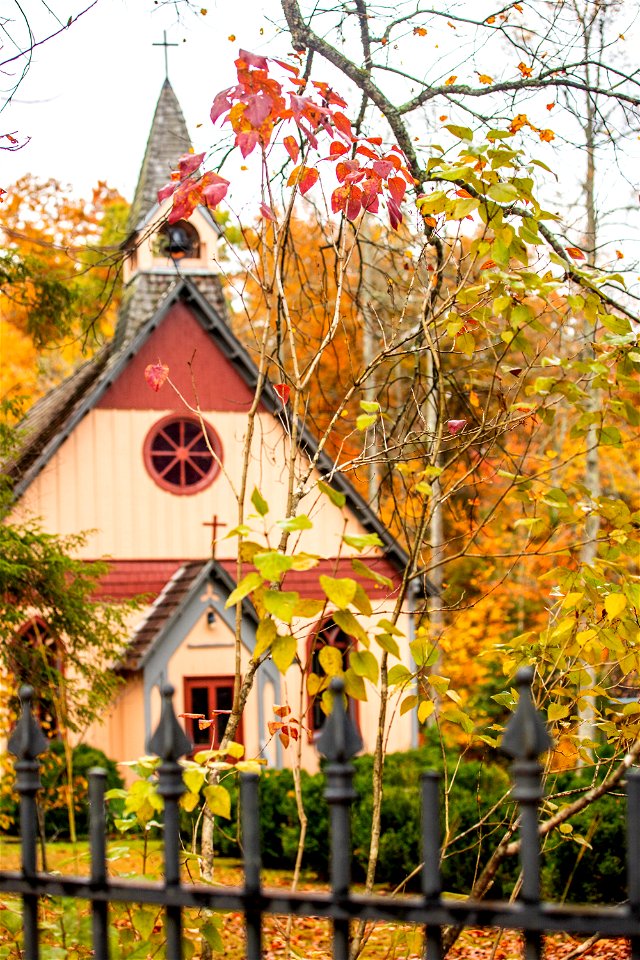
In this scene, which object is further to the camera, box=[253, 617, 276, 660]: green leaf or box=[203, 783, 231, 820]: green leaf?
box=[253, 617, 276, 660]: green leaf

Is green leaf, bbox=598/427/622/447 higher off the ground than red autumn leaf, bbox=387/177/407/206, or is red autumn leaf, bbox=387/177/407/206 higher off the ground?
red autumn leaf, bbox=387/177/407/206

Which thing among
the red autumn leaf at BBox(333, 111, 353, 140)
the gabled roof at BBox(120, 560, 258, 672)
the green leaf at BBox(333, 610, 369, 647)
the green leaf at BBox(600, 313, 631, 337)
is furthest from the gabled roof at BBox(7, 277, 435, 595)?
the green leaf at BBox(333, 610, 369, 647)

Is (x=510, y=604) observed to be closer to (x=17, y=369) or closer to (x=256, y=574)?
(x=17, y=369)

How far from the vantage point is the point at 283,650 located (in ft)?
9.83

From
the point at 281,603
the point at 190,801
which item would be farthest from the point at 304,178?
the point at 190,801

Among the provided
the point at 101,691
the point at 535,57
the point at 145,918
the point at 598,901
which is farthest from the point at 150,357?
the point at 145,918

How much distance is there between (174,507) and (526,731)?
57.6ft

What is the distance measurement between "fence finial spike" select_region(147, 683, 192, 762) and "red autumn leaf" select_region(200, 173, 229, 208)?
7.19 feet

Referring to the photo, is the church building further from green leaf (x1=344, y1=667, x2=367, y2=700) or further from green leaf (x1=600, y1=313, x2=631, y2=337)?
green leaf (x1=344, y1=667, x2=367, y2=700)

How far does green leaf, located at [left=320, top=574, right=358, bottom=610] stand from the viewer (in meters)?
2.89

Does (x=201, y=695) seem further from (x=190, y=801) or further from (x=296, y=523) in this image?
(x=296, y=523)

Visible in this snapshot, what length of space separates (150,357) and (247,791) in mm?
17566

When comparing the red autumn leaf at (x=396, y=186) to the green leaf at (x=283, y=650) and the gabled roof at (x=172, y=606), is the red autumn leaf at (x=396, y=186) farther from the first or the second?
the gabled roof at (x=172, y=606)

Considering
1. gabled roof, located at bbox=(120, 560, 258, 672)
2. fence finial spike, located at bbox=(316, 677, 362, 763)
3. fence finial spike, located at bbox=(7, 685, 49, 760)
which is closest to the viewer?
fence finial spike, located at bbox=(316, 677, 362, 763)
